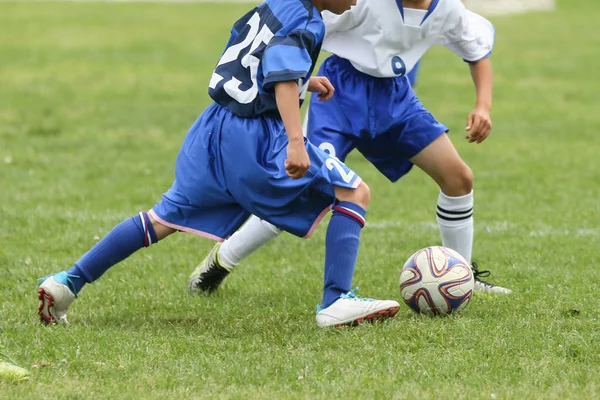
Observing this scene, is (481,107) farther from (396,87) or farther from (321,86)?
(321,86)

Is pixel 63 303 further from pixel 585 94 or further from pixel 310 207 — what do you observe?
pixel 585 94

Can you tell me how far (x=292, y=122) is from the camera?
173 inches

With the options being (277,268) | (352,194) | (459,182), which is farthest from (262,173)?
(277,268)

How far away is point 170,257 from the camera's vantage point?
21.3ft

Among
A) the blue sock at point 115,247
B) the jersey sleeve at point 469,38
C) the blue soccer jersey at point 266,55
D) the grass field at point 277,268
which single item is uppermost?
the blue soccer jersey at point 266,55

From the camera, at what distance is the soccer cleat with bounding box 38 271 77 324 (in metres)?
4.74

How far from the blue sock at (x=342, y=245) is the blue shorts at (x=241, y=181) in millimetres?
81

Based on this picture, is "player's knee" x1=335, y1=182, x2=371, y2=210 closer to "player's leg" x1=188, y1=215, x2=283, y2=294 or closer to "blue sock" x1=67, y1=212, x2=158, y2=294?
"blue sock" x1=67, y1=212, x2=158, y2=294

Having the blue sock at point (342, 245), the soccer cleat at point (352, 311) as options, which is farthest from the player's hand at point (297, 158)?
the soccer cleat at point (352, 311)

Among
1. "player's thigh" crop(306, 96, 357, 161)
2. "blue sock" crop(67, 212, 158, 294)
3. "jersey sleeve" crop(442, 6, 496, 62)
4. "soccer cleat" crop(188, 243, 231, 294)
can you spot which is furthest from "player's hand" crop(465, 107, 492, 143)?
"blue sock" crop(67, 212, 158, 294)

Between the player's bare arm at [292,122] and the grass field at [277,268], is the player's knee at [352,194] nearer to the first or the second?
the player's bare arm at [292,122]

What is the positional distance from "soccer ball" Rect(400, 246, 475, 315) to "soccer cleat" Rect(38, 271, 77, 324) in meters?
1.52

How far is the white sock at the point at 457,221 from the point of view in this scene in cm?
561

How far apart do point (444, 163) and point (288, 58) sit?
1.37 m
